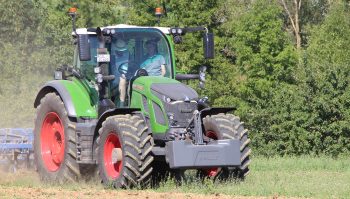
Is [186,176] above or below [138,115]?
below

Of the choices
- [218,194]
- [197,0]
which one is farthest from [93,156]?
[197,0]

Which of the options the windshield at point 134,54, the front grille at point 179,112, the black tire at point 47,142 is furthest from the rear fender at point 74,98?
the front grille at point 179,112

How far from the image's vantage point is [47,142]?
1631 centimetres

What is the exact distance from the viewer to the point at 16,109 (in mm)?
34281

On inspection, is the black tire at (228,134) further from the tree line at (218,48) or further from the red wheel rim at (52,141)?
the tree line at (218,48)

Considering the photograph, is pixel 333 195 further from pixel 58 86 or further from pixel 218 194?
pixel 58 86

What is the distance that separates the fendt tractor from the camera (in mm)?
13852

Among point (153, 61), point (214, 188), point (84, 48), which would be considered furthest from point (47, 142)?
point (214, 188)

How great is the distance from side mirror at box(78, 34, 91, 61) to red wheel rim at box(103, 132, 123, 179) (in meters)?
1.21

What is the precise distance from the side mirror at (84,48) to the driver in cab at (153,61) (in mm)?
1207

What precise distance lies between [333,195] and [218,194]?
1561 millimetres

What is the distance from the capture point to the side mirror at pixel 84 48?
14234 millimetres

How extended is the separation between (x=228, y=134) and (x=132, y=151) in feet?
5.35

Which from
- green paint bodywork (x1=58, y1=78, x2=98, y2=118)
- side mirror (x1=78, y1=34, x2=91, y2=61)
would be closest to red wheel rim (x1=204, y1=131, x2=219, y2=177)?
green paint bodywork (x1=58, y1=78, x2=98, y2=118)
